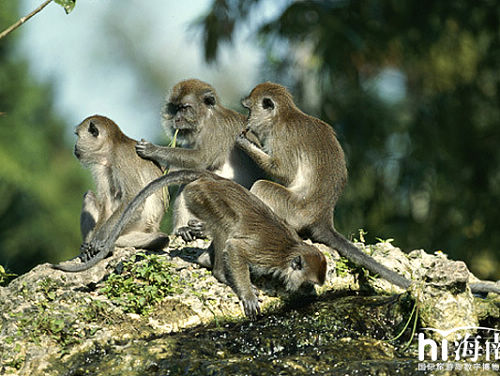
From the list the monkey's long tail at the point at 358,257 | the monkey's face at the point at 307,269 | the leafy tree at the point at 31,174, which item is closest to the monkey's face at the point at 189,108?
the monkey's long tail at the point at 358,257

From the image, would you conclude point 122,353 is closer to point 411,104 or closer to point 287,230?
point 287,230

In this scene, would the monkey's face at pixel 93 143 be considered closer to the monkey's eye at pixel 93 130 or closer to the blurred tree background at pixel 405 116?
the monkey's eye at pixel 93 130

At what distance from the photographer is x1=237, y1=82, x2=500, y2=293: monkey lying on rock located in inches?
285

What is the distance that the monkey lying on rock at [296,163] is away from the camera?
7.23 meters

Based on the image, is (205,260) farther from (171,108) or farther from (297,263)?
(171,108)

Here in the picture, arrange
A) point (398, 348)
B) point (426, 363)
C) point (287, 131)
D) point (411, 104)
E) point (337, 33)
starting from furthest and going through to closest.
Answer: point (411, 104), point (337, 33), point (287, 131), point (398, 348), point (426, 363)

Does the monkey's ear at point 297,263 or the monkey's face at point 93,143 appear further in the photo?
the monkey's face at point 93,143

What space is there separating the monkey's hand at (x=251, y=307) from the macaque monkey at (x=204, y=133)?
2091 mm

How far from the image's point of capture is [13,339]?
512cm

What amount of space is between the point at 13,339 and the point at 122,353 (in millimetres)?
820

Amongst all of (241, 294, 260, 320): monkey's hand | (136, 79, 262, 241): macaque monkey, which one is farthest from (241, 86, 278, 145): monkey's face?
(241, 294, 260, 320): monkey's hand

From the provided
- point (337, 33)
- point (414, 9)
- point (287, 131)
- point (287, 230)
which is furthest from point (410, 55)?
point (287, 230)

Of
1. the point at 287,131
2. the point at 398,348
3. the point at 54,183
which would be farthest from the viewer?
the point at 54,183

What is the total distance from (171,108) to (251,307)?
3.15m
